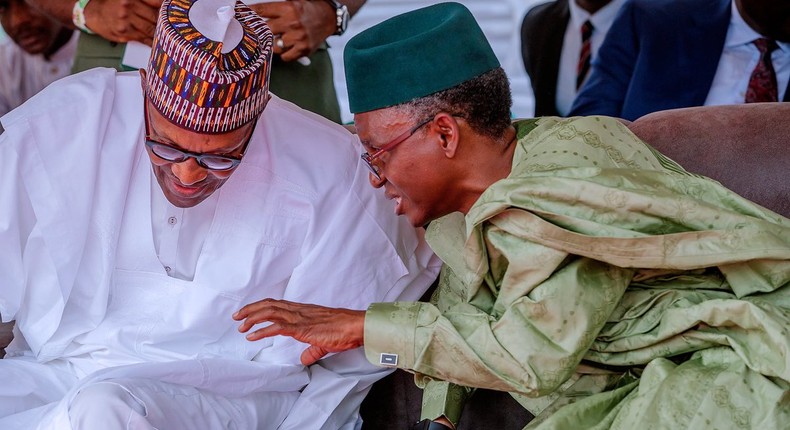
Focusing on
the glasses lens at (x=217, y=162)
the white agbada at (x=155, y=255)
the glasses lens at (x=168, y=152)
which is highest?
the glasses lens at (x=168, y=152)

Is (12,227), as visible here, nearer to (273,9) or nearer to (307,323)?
(307,323)

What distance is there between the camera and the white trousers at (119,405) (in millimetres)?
2453

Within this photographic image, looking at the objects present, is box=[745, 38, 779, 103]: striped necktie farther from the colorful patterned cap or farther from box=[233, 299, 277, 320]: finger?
box=[233, 299, 277, 320]: finger

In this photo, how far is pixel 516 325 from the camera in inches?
92.7

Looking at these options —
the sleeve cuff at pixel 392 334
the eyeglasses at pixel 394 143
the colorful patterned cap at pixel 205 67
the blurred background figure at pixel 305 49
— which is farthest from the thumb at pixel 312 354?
the blurred background figure at pixel 305 49

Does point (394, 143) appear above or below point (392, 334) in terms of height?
above

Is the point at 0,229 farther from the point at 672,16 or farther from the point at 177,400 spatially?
the point at 672,16

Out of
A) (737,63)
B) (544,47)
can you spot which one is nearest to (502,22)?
(544,47)

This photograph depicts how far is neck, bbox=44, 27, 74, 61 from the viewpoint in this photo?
5.02 m

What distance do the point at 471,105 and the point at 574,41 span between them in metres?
2.22

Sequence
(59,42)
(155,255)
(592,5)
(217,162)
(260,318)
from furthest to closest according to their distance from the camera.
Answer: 1. (59,42)
2. (592,5)
3. (155,255)
4. (217,162)
5. (260,318)

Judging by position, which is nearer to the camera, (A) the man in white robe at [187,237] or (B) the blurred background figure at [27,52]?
(A) the man in white robe at [187,237]

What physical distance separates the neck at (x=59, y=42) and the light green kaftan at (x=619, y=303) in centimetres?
310

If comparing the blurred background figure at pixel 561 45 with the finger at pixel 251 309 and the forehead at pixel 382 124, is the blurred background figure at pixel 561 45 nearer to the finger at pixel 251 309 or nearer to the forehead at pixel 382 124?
the forehead at pixel 382 124
